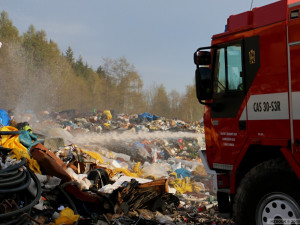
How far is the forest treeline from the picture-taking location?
33138 mm

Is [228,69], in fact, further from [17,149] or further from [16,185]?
[17,149]

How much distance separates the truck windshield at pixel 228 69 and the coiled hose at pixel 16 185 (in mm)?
3138

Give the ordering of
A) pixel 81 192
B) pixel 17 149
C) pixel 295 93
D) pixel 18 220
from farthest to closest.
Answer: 1. pixel 17 149
2. pixel 81 192
3. pixel 18 220
4. pixel 295 93

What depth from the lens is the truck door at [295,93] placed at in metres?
3.60

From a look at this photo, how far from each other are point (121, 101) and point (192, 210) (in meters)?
41.9

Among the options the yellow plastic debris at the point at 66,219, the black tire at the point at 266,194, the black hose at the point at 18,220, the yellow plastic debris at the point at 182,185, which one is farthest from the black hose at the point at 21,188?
the yellow plastic debris at the point at 182,185

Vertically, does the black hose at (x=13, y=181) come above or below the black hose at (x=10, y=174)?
below

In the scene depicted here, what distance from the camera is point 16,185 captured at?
4.71 metres

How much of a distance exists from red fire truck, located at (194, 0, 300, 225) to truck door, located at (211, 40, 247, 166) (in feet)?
0.04

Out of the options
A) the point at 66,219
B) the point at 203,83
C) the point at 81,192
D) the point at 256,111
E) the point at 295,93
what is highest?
the point at 203,83

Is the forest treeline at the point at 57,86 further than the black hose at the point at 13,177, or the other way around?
Answer: the forest treeline at the point at 57,86

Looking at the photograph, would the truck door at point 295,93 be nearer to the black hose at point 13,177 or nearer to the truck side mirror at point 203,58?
the truck side mirror at point 203,58

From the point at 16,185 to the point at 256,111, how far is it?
3.58 meters

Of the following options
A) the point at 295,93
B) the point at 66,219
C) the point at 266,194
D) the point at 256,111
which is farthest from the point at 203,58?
the point at 66,219
